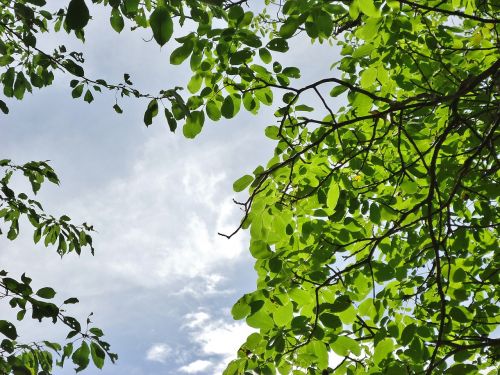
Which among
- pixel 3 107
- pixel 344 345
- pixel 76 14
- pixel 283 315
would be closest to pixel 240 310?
pixel 283 315

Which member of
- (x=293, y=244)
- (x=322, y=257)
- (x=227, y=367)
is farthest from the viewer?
(x=293, y=244)

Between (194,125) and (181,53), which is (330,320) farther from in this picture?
(181,53)

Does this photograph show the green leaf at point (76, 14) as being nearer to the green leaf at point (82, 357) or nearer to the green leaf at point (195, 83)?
the green leaf at point (195, 83)

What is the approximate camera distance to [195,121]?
8.67 feet

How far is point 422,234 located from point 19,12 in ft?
10.7

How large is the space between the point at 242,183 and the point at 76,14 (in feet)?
5.27

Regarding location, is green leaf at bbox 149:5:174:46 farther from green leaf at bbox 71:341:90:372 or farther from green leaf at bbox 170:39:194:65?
green leaf at bbox 71:341:90:372

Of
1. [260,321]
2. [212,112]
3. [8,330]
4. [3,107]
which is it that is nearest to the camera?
[8,330]

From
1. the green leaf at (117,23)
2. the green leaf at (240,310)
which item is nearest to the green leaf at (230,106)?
the green leaf at (117,23)

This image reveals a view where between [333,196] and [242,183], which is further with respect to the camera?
[333,196]

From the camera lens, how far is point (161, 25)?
1.43m

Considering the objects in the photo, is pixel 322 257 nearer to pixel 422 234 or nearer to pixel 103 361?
pixel 422 234

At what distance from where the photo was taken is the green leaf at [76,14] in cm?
117

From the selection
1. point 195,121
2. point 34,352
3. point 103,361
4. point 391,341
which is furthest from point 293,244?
point 34,352
